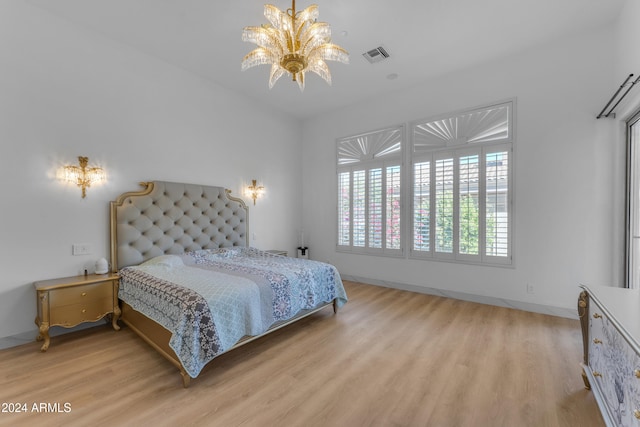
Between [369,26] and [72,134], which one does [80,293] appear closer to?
[72,134]

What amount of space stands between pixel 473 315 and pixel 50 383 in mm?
3985

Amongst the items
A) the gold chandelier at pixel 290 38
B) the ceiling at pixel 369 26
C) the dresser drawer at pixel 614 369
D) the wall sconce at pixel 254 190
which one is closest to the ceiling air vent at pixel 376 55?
the ceiling at pixel 369 26

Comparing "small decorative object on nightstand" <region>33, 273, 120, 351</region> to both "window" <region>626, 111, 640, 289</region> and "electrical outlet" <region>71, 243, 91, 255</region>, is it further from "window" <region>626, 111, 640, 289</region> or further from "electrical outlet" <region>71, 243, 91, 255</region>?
"window" <region>626, 111, 640, 289</region>

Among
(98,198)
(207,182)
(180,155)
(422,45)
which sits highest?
(422,45)

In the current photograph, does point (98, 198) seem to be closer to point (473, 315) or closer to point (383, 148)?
point (383, 148)

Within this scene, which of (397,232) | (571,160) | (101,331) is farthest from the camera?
(397,232)

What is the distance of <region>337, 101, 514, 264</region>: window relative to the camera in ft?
11.8

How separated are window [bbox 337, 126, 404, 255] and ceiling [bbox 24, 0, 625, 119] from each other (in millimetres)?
1144

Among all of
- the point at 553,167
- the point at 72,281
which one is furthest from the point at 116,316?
the point at 553,167

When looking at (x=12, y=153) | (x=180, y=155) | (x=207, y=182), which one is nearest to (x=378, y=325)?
(x=207, y=182)

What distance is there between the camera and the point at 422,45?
3.26 m

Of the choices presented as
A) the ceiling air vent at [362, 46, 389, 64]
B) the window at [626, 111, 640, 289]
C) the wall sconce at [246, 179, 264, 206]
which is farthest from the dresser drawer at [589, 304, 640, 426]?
the wall sconce at [246, 179, 264, 206]

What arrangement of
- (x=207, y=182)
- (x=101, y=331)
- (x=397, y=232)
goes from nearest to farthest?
(x=101, y=331)
(x=207, y=182)
(x=397, y=232)

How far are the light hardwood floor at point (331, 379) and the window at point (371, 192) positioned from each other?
1831 millimetres
